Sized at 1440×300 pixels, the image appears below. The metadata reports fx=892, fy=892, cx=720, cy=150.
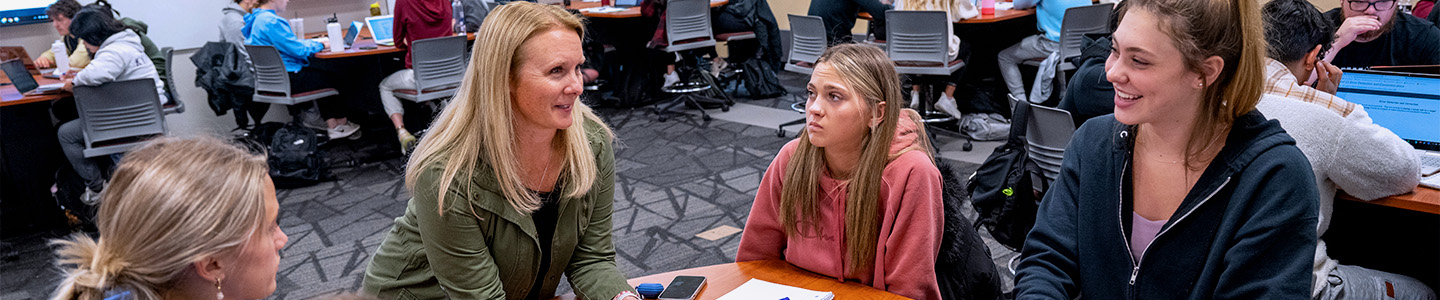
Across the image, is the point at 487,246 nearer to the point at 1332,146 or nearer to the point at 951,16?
the point at 1332,146

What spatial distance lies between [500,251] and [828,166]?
0.79 meters

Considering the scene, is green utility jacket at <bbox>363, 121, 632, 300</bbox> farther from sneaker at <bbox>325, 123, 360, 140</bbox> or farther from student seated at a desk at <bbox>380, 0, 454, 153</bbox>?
sneaker at <bbox>325, 123, 360, 140</bbox>

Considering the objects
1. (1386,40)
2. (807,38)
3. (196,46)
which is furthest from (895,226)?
(196,46)

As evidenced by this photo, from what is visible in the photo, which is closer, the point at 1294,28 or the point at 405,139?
the point at 1294,28

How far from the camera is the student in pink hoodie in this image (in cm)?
200

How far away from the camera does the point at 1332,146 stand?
2166 mm

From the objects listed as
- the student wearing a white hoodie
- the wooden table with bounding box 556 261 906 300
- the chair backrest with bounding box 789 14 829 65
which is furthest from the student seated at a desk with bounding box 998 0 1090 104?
the student wearing a white hoodie

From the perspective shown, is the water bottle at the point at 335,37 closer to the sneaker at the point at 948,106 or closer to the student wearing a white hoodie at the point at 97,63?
the student wearing a white hoodie at the point at 97,63

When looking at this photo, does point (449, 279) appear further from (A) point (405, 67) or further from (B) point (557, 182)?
(A) point (405, 67)

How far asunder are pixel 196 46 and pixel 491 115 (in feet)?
20.2

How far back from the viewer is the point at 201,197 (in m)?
1.18

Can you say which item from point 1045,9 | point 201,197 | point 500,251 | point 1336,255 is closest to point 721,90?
point 1045,9

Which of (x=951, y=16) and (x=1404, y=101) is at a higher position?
(x=1404, y=101)

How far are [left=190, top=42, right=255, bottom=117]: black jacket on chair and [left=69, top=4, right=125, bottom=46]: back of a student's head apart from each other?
2.79 feet
